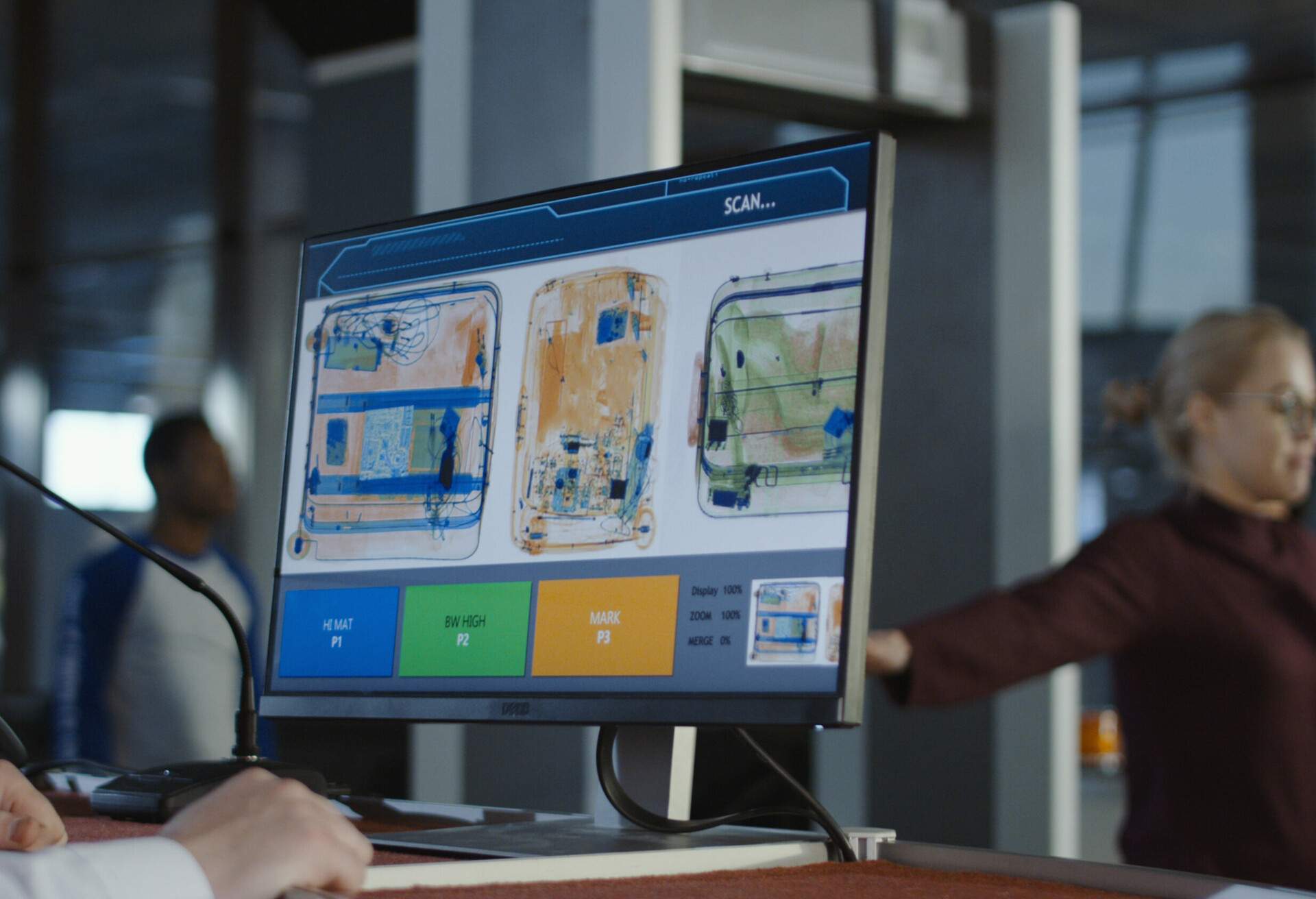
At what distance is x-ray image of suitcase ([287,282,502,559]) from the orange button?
0.09m

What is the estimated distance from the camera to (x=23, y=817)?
907 mm

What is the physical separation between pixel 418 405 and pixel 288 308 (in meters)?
6.10

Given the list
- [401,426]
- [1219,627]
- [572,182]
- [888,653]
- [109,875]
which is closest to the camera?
[109,875]

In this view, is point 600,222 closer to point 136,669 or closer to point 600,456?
point 600,456

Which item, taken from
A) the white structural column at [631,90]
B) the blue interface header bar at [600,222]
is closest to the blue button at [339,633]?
the blue interface header bar at [600,222]

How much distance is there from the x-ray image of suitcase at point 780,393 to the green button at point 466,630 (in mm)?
161

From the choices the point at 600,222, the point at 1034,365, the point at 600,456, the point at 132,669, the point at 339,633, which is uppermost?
the point at 1034,365

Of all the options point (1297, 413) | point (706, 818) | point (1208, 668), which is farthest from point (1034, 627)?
point (706, 818)

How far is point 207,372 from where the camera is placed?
22.3ft

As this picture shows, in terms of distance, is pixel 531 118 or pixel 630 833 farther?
pixel 531 118

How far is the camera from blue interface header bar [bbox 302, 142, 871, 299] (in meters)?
0.94

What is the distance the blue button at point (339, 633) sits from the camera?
3.59 feet

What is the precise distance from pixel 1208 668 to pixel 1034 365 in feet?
2.39

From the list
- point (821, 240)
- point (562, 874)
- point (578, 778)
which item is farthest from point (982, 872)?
point (578, 778)
